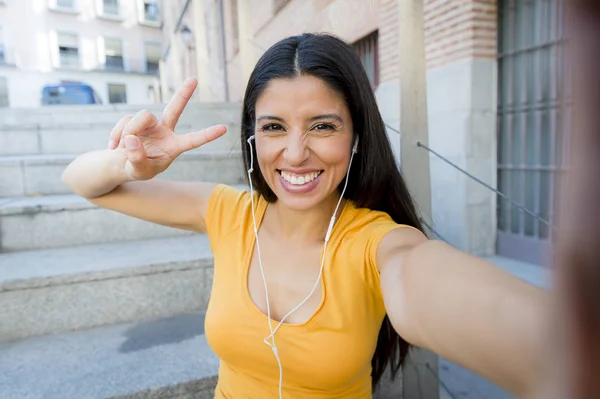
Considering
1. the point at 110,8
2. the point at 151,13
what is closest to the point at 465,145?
the point at 110,8

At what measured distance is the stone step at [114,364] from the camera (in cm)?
138

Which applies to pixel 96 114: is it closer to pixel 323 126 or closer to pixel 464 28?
pixel 464 28

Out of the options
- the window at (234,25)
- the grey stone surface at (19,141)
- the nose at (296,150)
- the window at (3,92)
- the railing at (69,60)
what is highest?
the railing at (69,60)

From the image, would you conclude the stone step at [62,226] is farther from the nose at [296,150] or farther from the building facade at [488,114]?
the building facade at [488,114]

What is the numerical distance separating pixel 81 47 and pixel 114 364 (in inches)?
1010

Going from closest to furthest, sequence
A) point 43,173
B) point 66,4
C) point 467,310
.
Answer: point 467,310 < point 43,173 < point 66,4

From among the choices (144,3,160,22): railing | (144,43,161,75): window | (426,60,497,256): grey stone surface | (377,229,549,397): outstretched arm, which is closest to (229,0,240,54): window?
(426,60,497,256): grey stone surface

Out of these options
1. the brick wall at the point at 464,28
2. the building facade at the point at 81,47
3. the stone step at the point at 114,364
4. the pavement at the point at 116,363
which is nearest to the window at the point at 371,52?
the brick wall at the point at 464,28

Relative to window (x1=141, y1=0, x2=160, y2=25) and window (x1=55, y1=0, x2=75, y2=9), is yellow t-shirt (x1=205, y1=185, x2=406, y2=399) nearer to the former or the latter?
window (x1=55, y1=0, x2=75, y2=9)

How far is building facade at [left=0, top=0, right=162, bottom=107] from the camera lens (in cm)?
2050

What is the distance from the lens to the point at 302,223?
3.88ft

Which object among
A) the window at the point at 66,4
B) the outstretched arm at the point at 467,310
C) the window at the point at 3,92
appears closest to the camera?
the outstretched arm at the point at 467,310

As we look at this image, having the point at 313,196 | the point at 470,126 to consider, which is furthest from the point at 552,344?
the point at 470,126

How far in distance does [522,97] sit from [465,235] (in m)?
1.23
